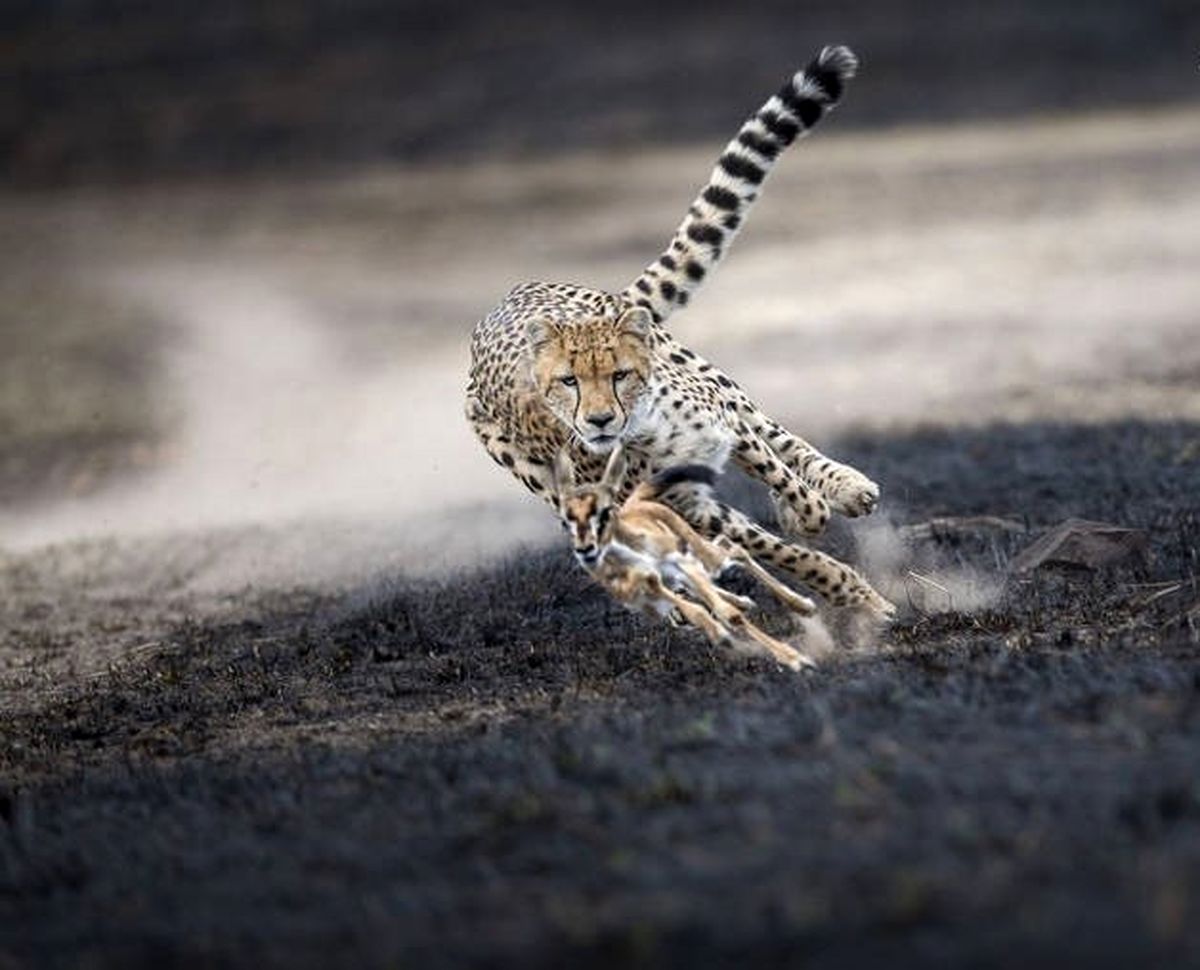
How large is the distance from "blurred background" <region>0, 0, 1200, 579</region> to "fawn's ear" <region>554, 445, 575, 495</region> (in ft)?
7.69

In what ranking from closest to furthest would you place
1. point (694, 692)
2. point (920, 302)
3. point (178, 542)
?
point (694, 692)
point (178, 542)
point (920, 302)

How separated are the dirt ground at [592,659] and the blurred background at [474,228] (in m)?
0.08

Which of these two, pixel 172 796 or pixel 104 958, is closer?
pixel 104 958

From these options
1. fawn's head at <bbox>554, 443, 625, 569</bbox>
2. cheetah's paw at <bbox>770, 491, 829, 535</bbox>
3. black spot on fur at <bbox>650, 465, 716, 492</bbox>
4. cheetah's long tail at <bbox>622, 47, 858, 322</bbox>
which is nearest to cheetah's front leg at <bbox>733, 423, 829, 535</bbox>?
cheetah's paw at <bbox>770, 491, 829, 535</bbox>

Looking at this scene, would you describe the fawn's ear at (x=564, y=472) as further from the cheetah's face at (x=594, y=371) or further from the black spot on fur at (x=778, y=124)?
the black spot on fur at (x=778, y=124)

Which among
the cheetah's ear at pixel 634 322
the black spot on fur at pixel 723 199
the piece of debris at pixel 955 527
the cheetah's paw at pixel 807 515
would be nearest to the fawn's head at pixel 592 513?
the cheetah's ear at pixel 634 322

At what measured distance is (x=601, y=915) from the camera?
412 cm

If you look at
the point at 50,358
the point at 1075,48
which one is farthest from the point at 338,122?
the point at 50,358

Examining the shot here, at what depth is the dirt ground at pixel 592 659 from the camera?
13.8 feet

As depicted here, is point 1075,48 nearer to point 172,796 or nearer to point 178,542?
point 178,542

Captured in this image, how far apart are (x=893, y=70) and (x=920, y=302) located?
1133 centimetres

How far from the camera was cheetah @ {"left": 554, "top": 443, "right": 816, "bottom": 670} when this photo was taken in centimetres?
659

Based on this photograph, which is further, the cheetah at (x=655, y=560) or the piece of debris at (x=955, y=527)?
the piece of debris at (x=955, y=527)

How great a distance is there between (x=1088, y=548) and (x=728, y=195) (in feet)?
5.45
